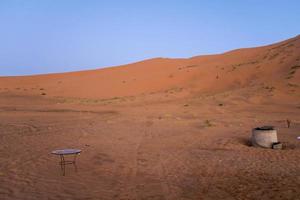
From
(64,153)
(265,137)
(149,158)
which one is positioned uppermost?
(64,153)

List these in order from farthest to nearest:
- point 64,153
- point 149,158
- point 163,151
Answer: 1. point 163,151
2. point 149,158
3. point 64,153

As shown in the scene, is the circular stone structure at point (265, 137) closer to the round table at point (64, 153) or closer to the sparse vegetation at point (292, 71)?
the round table at point (64, 153)

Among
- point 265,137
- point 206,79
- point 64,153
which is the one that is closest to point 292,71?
point 206,79

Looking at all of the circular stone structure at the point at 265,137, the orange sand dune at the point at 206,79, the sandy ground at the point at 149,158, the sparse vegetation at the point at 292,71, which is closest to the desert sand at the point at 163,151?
the sandy ground at the point at 149,158

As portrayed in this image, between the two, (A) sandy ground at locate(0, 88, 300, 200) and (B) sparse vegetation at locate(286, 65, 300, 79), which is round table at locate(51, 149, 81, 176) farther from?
(B) sparse vegetation at locate(286, 65, 300, 79)

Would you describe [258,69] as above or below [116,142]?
above

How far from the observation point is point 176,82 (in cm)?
3344

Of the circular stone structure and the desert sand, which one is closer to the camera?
the desert sand

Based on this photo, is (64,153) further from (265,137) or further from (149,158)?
(265,137)

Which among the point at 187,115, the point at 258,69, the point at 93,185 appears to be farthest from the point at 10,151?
the point at 258,69

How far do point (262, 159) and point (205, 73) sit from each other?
2486 cm

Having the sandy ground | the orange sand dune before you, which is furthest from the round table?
the orange sand dune

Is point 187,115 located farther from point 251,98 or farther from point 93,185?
point 93,185

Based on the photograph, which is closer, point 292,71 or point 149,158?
point 149,158
